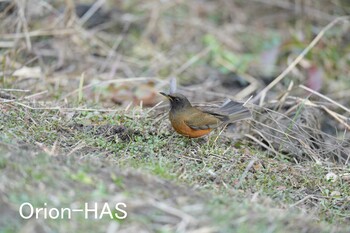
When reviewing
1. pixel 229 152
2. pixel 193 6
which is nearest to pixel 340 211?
pixel 229 152

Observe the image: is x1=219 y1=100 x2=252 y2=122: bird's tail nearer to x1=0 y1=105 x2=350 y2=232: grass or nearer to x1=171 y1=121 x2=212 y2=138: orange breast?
x1=0 y1=105 x2=350 y2=232: grass

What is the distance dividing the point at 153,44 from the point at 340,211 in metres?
6.43

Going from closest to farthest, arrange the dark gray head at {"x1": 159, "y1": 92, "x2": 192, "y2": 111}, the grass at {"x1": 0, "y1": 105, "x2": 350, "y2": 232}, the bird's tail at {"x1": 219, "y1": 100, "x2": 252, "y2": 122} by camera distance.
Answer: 1. the grass at {"x1": 0, "y1": 105, "x2": 350, "y2": 232}
2. the dark gray head at {"x1": 159, "y1": 92, "x2": 192, "y2": 111}
3. the bird's tail at {"x1": 219, "y1": 100, "x2": 252, "y2": 122}

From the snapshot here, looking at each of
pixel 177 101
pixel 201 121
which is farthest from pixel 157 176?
pixel 177 101

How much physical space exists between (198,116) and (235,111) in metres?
0.45

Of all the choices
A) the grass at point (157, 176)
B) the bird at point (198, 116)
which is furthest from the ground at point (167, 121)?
the bird at point (198, 116)

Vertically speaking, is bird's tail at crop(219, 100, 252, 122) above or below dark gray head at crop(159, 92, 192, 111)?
below

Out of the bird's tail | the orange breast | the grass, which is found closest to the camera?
the grass

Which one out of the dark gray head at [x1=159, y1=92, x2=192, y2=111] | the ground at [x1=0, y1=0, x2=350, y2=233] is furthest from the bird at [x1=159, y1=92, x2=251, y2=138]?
the ground at [x1=0, y1=0, x2=350, y2=233]

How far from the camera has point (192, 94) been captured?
361 inches

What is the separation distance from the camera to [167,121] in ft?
22.2

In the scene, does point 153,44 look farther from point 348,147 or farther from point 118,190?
point 118,190

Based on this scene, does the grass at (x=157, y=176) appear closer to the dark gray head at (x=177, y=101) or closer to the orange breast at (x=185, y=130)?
the orange breast at (x=185, y=130)

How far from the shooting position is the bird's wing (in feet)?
20.5
